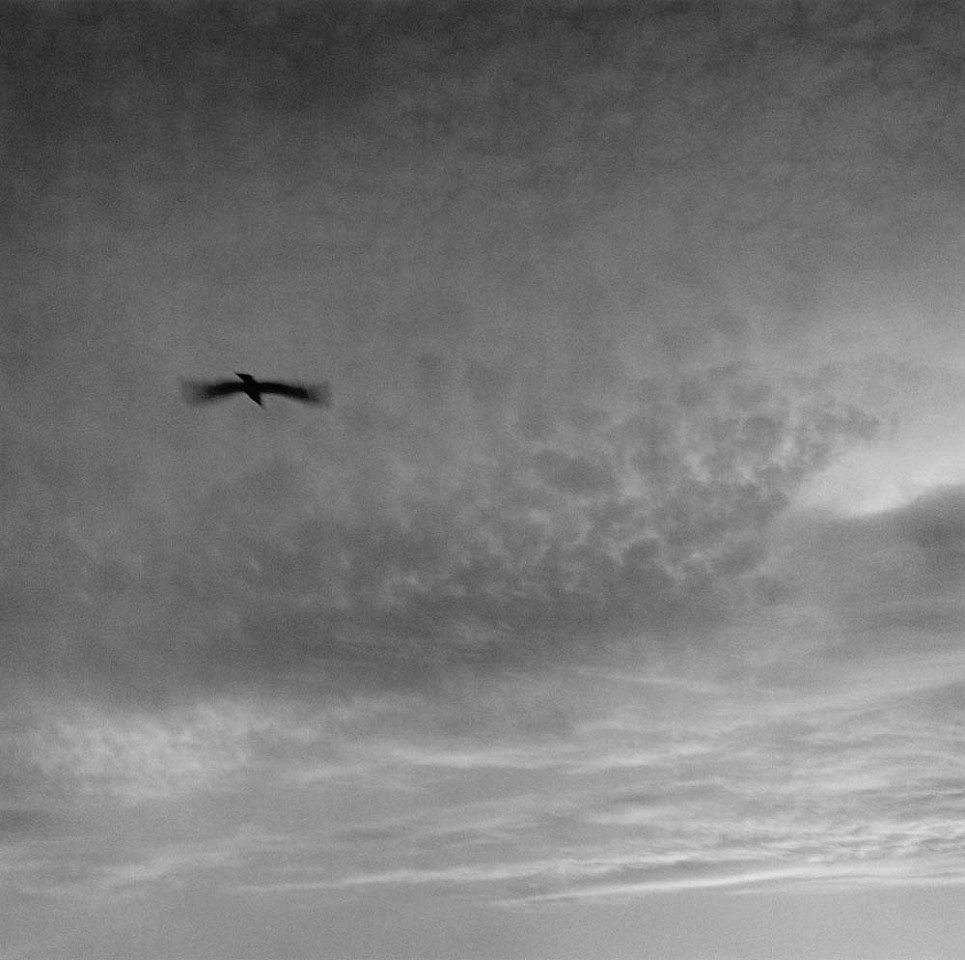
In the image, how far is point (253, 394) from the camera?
103ft
